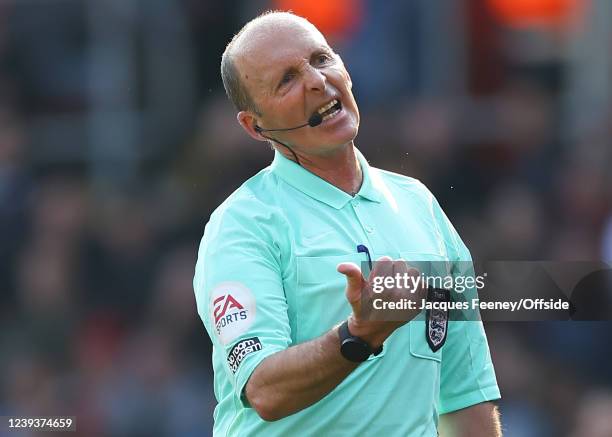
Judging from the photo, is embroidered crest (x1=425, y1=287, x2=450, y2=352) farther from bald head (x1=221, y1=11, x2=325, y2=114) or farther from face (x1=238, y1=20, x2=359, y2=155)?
bald head (x1=221, y1=11, x2=325, y2=114)

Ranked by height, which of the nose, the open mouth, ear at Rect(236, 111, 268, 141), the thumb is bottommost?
the thumb

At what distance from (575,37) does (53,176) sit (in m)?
2.97

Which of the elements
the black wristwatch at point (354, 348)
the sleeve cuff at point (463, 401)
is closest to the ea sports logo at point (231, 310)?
the black wristwatch at point (354, 348)

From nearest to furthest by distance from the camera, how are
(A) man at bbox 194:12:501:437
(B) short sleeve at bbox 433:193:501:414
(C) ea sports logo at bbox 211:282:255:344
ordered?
(A) man at bbox 194:12:501:437 < (C) ea sports logo at bbox 211:282:255:344 < (B) short sleeve at bbox 433:193:501:414

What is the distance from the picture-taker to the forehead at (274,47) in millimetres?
3188

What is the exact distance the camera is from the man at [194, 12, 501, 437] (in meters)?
2.76

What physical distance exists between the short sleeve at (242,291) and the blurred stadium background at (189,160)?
322cm

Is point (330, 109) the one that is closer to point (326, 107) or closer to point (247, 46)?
point (326, 107)

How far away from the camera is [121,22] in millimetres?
7371

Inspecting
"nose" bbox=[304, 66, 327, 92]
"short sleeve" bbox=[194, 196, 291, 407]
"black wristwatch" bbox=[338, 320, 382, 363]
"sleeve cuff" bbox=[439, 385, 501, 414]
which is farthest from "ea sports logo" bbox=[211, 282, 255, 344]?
"sleeve cuff" bbox=[439, 385, 501, 414]

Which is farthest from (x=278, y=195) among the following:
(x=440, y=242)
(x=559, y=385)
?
(x=559, y=385)

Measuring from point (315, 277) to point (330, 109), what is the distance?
451 millimetres

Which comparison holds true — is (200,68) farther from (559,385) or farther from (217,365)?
(217,365)

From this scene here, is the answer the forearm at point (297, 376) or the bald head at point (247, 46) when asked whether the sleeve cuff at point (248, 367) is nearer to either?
the forearm at point (297, 376)
